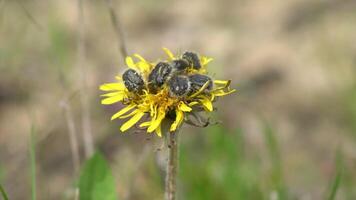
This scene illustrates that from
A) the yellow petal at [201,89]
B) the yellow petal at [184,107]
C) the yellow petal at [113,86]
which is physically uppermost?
the yellow petal at [113,86]

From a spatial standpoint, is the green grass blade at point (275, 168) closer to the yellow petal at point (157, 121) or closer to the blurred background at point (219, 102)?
the blurred background at point (219, 102)

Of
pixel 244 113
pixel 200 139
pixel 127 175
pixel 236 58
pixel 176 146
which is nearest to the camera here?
pixel 176 146

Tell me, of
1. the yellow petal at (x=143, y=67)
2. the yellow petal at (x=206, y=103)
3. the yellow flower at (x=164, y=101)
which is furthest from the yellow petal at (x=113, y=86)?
the yellow petal at (x=206, y=103)

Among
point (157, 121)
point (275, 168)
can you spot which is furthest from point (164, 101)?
point (275, 168)

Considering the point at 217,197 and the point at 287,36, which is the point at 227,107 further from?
the point at 217,197

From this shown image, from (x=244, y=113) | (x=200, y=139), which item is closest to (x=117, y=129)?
(x=200, y=139)

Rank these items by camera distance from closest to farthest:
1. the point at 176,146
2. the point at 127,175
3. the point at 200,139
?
the point at 176,146, the point at 127,175, the point at 200,139
